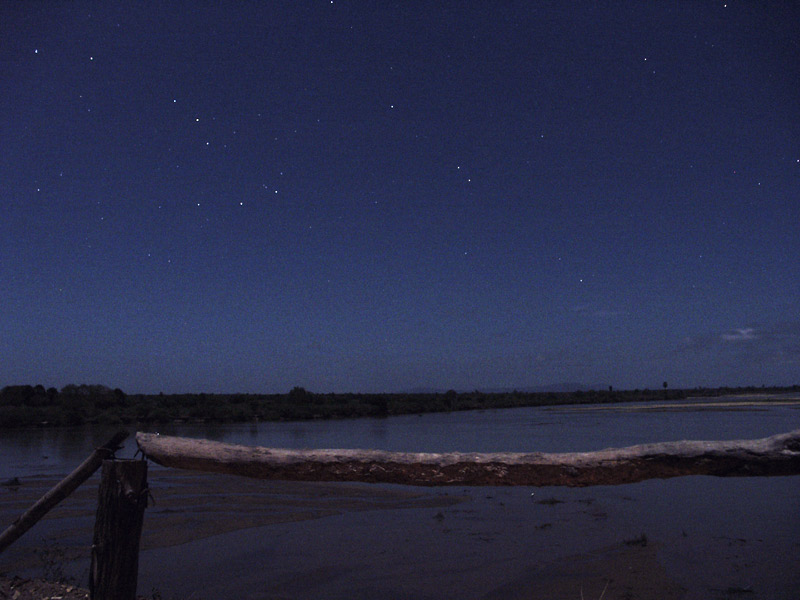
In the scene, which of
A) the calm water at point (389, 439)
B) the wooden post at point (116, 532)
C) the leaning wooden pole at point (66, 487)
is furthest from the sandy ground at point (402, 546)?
the calm water at point (389, 439)

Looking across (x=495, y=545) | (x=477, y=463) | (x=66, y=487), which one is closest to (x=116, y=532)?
(x=66, y=487)

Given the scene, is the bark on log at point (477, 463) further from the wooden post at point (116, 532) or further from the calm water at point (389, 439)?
the calm water at point (389, 439)

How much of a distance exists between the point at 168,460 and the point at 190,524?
612 centimetres

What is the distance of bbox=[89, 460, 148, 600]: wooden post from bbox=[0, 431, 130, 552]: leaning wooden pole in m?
0.19

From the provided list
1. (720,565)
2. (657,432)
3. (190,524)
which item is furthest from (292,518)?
(657,432)

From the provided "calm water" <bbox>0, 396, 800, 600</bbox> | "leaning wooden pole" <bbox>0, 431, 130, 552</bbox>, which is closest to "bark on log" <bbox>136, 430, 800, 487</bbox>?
"leaning wooden pole" <bbox>0, 431, 130, 552</bbox>

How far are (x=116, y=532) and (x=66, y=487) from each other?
61 cm

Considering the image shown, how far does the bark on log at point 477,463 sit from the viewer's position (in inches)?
133

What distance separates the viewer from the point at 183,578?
6484mm

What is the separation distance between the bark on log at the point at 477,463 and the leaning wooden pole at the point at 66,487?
28 centimetres

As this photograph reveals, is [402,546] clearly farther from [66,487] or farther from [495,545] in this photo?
[66,487]

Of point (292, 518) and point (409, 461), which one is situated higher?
point (409, 461)

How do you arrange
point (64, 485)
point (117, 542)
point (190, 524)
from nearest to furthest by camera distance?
point (117, 542), point (64, 485), point (190, 524)

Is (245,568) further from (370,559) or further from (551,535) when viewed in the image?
(551,535)
